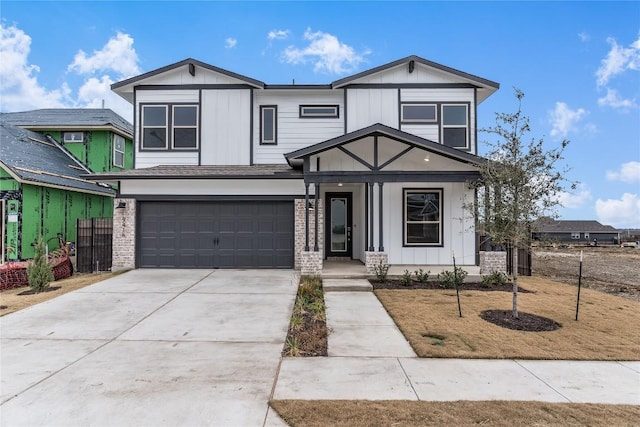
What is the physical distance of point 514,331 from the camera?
5547mm

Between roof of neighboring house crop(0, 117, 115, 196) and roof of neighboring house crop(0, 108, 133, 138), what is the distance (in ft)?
2.68

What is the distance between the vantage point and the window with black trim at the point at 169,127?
12258 millimetres

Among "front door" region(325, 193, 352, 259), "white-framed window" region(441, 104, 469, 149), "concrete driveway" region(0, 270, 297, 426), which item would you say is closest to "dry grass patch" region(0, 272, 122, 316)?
"concrete driveway" region(0, 270, 297, 426)

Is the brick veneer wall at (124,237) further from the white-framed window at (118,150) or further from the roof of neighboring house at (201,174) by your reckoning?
the white-framed window at (118,150)

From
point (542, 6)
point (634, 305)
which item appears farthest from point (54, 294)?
point (542, 6)

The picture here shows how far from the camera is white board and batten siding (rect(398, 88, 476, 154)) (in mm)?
12094

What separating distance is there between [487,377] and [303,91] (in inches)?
426

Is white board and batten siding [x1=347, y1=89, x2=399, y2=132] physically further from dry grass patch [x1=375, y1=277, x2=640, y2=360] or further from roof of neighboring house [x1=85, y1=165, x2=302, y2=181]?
dry grass patch [x1=375, y1=277, x2=640, y2=360]

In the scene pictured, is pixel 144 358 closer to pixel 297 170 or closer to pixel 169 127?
pixel 297 170

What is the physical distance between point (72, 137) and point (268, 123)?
1048 centimetres

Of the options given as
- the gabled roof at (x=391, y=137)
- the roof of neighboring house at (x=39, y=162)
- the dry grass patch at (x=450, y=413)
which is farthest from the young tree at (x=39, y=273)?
the dry grass patch at (x=450, y=413)

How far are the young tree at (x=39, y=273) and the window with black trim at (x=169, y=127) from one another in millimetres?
5139

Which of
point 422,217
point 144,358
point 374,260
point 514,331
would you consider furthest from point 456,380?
point 422,217

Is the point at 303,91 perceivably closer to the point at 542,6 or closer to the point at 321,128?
the point at 321,128
